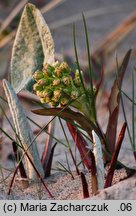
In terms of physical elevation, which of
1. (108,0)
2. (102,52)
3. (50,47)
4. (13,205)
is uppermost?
(108,0)

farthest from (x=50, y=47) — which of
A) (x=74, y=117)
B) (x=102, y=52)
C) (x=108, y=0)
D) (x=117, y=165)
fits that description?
(x=108, y=0)

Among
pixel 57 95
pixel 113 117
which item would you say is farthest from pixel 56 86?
pixel 113 117

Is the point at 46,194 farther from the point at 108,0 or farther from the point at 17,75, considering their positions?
the point at 108,0

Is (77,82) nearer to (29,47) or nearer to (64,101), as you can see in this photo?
(64,101)

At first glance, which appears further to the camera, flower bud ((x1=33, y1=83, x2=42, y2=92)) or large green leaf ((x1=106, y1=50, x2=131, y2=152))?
large green leaf ((x1=106, y1=50, x2=131, y2=152))

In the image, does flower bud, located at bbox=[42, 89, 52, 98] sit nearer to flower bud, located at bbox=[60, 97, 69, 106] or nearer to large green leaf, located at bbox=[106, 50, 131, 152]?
flower bud, located at bbox=[60, 97, 69, 106]

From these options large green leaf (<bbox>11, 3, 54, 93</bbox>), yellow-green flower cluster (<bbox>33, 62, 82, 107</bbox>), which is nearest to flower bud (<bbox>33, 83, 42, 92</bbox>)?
yellow-green flower cluster (<bbox>33, 62, 82, 107</bbox>)
